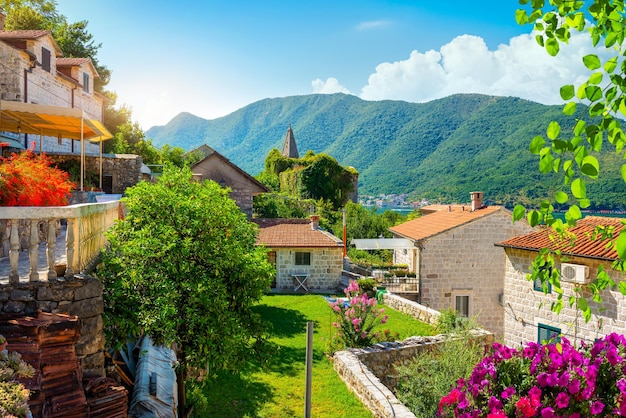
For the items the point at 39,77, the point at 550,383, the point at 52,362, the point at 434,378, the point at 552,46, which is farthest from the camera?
the point at 39,77

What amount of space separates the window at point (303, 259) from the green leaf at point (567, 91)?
77.3 feet

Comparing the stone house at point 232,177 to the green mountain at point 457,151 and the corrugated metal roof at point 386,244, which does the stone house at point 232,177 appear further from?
the green mountain at point 457,151

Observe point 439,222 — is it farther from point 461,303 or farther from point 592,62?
point 592,62

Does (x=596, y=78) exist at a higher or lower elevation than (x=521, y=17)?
lower

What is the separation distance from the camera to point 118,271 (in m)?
6.89

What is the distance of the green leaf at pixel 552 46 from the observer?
2686 mm

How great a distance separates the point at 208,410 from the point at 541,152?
10.0 meters

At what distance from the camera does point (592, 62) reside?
2.31m

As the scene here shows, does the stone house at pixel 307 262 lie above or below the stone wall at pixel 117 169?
below

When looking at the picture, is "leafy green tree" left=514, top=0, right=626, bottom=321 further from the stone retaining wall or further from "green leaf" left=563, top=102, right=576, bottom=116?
the stone retaining wall

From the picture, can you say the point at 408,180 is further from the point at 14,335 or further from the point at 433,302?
the point at 14,335

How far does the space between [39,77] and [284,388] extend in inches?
720

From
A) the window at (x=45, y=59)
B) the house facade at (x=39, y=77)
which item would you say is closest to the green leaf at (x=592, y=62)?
the house facade at (x=39, y=77)

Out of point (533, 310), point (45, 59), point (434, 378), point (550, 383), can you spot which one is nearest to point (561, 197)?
point (550, 383)
